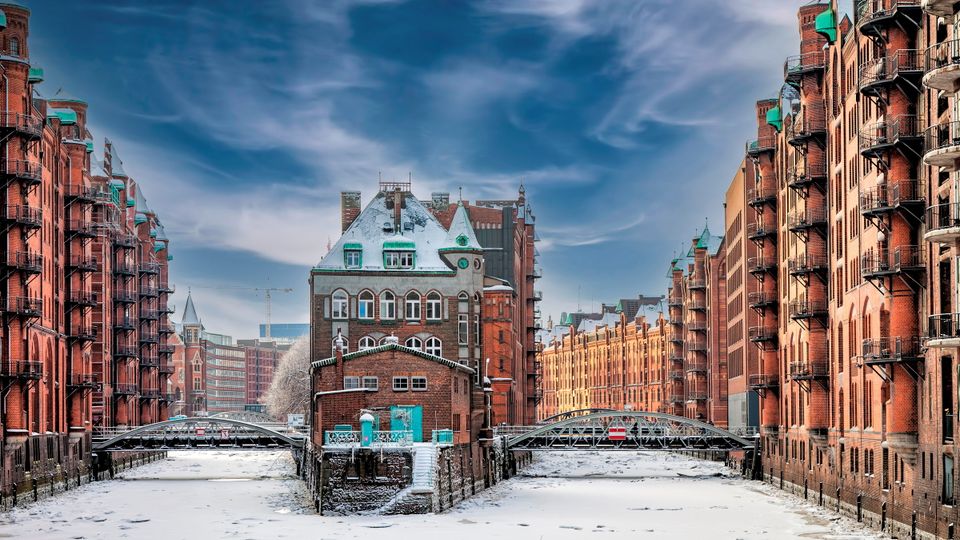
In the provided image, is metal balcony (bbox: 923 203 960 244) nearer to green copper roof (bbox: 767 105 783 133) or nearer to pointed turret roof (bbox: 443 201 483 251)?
green copper roof (bbox: 767 105 783 133)

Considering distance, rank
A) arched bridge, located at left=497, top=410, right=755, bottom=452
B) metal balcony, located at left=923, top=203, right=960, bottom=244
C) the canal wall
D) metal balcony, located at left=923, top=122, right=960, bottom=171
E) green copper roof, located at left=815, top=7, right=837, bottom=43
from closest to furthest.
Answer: metal balcony, located at left=923, top=122, right=960, bottom=171 → metal balcony, located at left=923, top=203, right=960, bottom=244 → the canal wall → green copper roof, located at left=815, top=7, right=837, bottom=43 → arched bridge, located at left=497, top=410, right=755, bottom=452

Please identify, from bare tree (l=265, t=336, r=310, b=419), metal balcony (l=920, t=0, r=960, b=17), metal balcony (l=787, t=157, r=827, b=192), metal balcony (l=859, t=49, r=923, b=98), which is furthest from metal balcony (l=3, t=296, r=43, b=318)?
bare tree (l=265, t=336, r=310, b=419)

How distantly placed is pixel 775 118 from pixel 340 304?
1318 inches

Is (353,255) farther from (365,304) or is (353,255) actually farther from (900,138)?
(900,138)

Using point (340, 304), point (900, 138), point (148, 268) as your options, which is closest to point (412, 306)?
point (340, 304)

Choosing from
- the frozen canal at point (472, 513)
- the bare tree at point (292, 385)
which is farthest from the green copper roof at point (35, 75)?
the bare tree at point (292, 385)

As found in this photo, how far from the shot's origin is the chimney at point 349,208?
4203 inches

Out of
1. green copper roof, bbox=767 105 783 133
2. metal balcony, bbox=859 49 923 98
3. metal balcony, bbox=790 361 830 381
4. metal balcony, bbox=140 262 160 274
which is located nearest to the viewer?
metal balcony, bbox=859 49 923 98

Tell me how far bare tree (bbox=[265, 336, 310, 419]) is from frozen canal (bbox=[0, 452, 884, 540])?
66.5 m

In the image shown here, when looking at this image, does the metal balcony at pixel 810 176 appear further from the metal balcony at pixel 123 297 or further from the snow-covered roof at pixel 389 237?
the metal balcony at pixel 123 297

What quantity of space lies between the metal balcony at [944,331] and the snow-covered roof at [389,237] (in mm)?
56281

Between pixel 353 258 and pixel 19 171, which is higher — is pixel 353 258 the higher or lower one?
the lower one

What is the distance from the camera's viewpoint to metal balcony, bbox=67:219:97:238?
87500 millimetres

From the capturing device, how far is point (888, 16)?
166 ft
